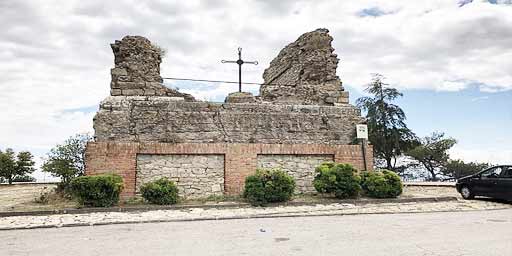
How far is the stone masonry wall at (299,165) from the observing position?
1430 cm

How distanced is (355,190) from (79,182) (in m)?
8.14

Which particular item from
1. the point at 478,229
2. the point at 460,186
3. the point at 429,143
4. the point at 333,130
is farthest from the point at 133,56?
the point at 429,143

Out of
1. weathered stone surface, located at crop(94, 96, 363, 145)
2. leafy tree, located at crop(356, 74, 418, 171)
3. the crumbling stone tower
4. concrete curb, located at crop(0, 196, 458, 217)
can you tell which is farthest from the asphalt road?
leafy tree, located at crop(356, 74, 418, 171)

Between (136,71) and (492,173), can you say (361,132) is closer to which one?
(492,173)

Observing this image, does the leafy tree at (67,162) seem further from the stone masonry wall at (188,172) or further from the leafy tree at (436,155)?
the leafy tree at (436,155)

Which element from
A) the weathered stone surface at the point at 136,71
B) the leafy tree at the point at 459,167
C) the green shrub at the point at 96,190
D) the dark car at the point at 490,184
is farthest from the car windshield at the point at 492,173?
the leafy tree at the point at 459,167

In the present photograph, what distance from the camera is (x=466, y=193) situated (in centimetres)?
1598

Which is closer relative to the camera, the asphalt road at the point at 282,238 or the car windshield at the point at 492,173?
the asphalt road at the point at 282,238

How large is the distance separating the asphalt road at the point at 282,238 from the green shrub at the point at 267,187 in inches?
76.7

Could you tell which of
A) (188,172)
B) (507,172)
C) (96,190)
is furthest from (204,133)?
(507,172)

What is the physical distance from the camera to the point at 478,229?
29.6 ft

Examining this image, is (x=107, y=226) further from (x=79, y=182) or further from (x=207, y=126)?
(x=207, y=126)

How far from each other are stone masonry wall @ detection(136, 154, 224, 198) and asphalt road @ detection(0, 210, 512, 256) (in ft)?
11.4

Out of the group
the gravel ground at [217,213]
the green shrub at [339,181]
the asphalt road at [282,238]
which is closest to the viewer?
the asphalt road at [282,238]
